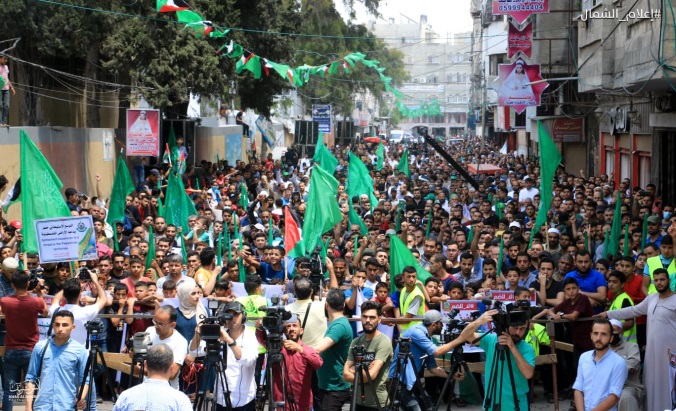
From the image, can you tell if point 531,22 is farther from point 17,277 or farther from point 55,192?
point 17,277

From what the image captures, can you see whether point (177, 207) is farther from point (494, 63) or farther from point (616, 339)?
point (494, 63)

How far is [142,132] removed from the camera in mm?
23797

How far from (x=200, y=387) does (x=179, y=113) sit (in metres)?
25.1

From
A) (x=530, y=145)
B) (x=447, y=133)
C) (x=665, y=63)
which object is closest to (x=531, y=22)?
(x=665, y=63)

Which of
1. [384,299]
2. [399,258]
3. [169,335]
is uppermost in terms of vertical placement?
[399,258]

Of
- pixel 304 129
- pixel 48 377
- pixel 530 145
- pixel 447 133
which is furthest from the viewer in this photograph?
pixel 447 133

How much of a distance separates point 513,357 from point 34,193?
6221 millimetres

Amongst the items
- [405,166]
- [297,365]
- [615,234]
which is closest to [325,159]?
[405,166]

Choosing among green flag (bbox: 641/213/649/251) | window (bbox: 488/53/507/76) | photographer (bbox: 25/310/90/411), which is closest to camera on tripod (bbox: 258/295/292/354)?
photographer (bbox: 25/310/90/411)

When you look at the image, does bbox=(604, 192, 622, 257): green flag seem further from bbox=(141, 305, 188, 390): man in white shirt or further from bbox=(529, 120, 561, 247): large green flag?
bbox=(141, 305, 188, 390): man in white shirt

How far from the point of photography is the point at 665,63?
48.3 ft

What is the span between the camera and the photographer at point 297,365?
8.61m

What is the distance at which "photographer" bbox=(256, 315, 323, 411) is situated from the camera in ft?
28.2

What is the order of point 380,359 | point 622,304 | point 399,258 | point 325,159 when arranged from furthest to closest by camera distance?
1. point 325,159
2. point 399,258
3. point 622,304
4. point 380,359
